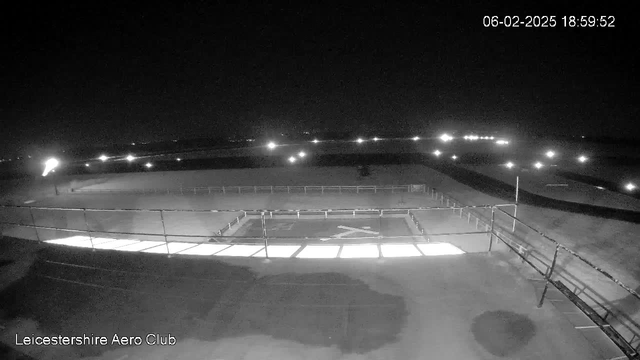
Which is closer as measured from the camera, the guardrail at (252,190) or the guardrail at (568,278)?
the guardrail at (568,278)

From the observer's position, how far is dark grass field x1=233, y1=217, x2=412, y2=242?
14.5 metres

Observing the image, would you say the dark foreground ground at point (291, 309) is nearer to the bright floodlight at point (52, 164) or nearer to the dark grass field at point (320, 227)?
the dark grass field at point (320, 227)

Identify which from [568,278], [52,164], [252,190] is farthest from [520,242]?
[52,164]

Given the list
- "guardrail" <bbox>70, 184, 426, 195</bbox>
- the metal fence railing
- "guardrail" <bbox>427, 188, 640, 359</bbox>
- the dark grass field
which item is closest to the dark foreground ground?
"guardrail" <bbox>427, 188, 640, 359</bbox>

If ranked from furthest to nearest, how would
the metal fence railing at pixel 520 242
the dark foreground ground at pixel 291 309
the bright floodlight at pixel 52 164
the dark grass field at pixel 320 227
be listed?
the bright floodlight at pixel 52 164, the dark grass field at pixel 320 227, the metal fence railing at pixel 520 242, the dark foreground ground at pixel 291 309

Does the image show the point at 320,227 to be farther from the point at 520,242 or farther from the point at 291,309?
the point at 291,309

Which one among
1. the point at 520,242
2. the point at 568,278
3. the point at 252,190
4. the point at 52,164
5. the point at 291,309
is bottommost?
the point at 568,278

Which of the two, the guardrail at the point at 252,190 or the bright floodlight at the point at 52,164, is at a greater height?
the bright floodlight at the point at 52,164

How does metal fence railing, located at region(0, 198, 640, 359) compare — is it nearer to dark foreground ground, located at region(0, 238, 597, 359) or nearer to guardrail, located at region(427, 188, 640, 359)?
guardrail, located at region(427, 188, 640, 359)

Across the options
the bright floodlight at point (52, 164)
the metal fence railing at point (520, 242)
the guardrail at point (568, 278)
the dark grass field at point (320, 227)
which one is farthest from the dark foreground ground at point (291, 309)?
the bright floodlight at point (52, 164)

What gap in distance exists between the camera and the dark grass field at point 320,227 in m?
14.5

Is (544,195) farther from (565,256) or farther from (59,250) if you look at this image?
(59,250)

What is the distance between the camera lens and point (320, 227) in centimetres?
1542

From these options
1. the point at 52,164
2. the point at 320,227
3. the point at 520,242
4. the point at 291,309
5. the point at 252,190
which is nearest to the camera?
the point at 291,309
